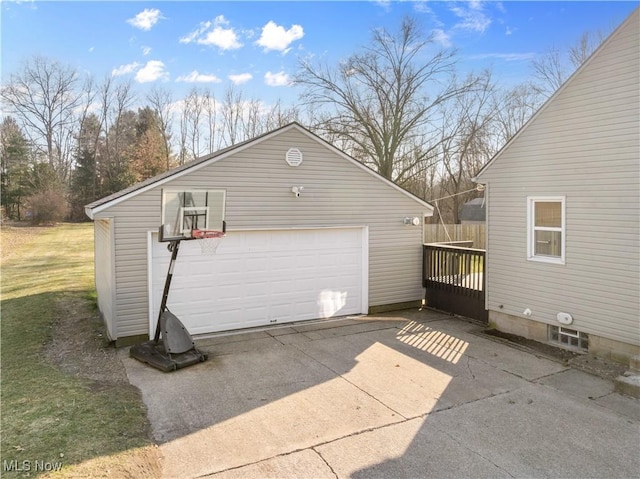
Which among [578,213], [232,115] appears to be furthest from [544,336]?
[232,115]

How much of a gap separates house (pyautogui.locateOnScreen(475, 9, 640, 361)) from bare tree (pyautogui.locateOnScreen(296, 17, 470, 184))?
1479cm

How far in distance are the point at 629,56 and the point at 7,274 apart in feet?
61.3

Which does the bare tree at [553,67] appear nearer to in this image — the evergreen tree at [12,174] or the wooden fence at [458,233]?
the wooden fence at [458,233]

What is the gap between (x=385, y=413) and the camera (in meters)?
5.05

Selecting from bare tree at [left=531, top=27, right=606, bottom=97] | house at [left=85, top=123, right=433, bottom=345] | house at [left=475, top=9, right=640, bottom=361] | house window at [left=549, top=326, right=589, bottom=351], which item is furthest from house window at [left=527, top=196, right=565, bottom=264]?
bare tree at [left=531, top=27, right=606, bottom=97]

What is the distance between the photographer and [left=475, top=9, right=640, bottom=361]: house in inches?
253

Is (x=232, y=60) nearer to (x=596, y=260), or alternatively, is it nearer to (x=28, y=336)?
(x=28, y=336)

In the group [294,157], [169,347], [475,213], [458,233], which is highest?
[294,157]

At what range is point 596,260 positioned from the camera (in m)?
6.84

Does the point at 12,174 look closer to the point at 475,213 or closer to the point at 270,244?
the point at 270,244

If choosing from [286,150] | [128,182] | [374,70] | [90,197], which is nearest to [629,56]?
[286,150]

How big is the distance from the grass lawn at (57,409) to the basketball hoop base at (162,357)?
664 mm

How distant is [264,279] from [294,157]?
260 centimetres

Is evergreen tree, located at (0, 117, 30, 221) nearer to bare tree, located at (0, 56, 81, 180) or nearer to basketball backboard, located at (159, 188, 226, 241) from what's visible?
bare tree, located at (0, 56, 81, 180)
